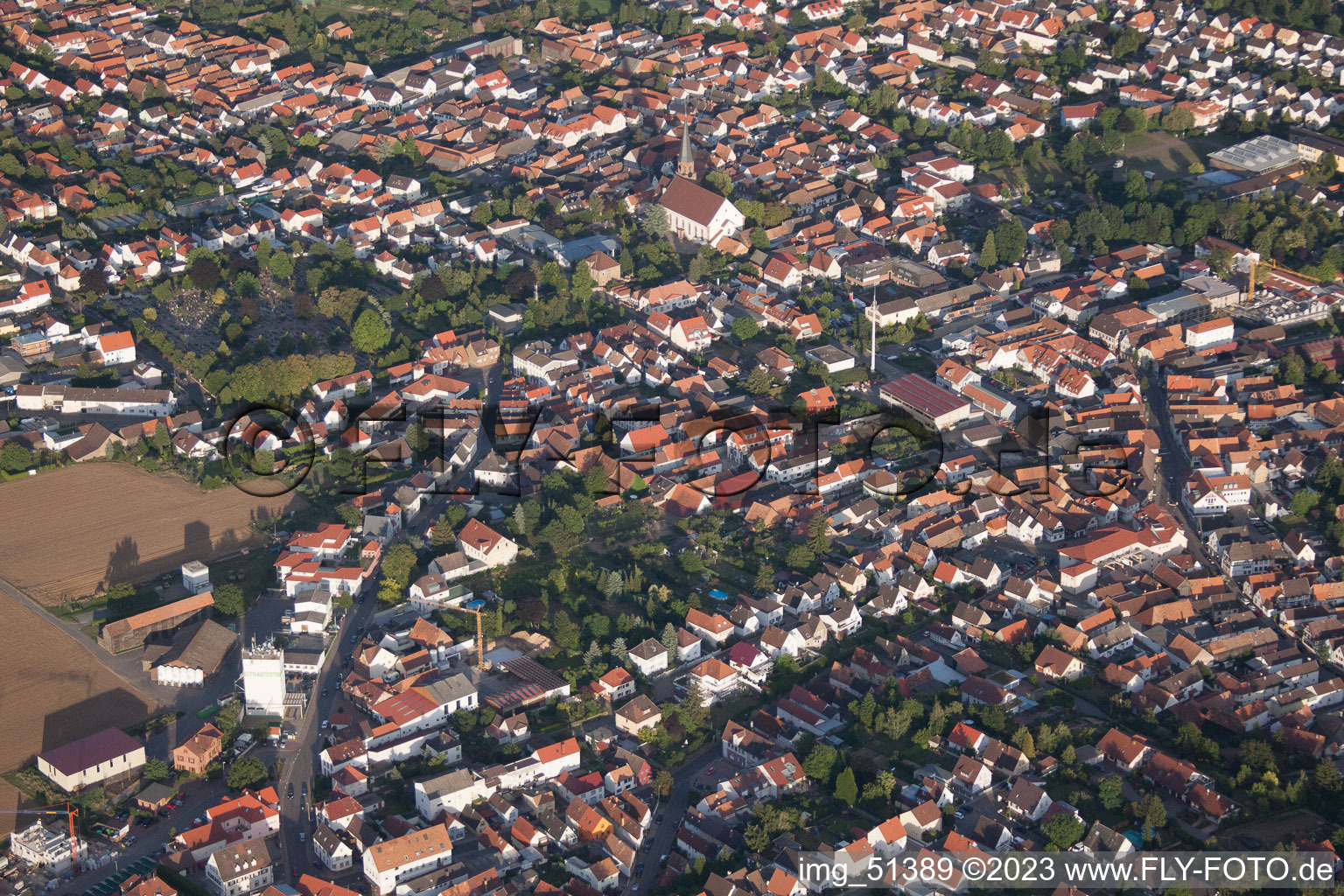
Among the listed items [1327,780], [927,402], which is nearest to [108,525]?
[927,402]

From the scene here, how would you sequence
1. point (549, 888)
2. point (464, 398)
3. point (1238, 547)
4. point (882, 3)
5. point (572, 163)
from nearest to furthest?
1. point (549, 888)
2. point (1238, 547)
3. point (464, 398)
4. point (572, 163)
5. point (882, 3)

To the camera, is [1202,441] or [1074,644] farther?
[1202,441]

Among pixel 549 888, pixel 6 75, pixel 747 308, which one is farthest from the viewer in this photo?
pixel 6 75

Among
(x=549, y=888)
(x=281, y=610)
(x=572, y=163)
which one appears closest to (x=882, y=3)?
(x=572, y=163)

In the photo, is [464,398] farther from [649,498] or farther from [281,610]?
[281,610]

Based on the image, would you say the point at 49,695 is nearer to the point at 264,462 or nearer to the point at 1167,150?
the point at 264,462

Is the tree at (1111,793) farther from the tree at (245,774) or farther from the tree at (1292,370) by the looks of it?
the tree at (1292,370)

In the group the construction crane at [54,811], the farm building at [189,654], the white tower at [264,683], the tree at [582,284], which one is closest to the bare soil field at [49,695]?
the construction crane at [54,811]
